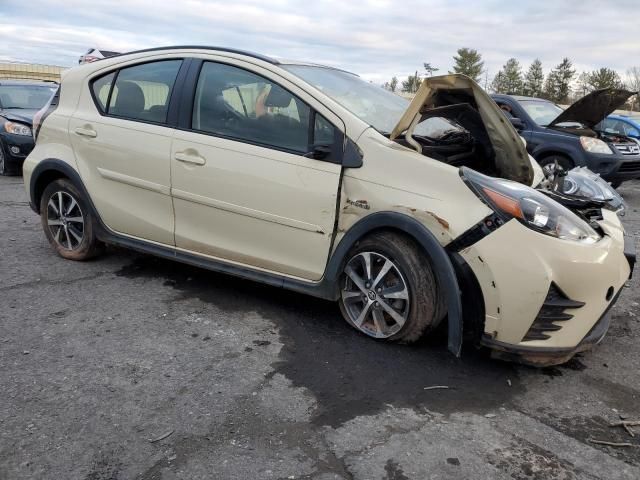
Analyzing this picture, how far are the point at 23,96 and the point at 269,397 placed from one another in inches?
403

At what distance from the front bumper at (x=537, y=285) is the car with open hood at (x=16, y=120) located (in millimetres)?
8842

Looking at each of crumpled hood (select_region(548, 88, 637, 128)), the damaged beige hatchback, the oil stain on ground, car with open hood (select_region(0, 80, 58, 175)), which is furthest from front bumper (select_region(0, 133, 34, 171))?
crumpled hood (select_region(548, 88, 637, 128))

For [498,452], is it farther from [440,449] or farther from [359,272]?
→ [359,272]

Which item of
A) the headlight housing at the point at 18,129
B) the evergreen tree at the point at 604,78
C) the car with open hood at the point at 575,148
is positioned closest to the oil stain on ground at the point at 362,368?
the car with open hood at the point at 575,148

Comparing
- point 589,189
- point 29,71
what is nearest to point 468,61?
point 29,71

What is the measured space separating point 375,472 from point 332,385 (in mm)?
731

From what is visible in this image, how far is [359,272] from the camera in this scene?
3.52 meters

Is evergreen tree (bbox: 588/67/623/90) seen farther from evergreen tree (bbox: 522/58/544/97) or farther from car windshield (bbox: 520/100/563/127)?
car windshield (bbox: 520/100/563/127)

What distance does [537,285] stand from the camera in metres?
2.88

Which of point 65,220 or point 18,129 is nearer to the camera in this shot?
point 65,220

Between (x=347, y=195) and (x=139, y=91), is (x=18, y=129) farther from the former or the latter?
(x=347, y=195)

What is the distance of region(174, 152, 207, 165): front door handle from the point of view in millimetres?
3844

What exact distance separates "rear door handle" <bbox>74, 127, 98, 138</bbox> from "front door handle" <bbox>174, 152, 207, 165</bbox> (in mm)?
921

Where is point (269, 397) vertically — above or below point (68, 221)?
below
